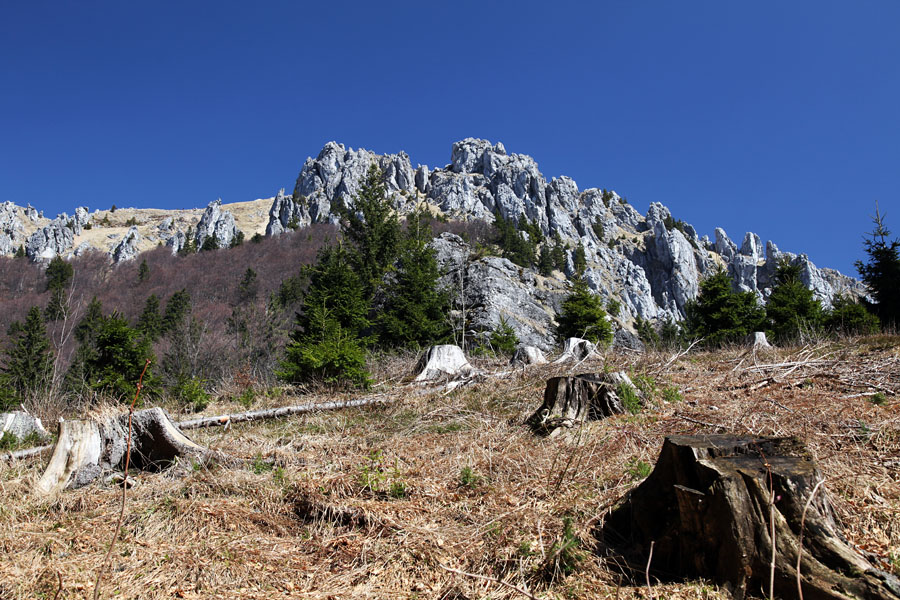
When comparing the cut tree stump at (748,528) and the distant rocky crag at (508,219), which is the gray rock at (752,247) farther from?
the cut tree stump at (748,528)

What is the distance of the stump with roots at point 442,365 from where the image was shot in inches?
399

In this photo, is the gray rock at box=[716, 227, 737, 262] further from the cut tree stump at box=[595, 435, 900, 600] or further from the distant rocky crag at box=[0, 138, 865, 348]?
the cut tree stump at box=[595, 435, 900, 600]

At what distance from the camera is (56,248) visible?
101 metres

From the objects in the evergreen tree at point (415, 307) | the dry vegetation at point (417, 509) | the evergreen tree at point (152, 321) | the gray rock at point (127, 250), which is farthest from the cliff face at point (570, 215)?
the dry vegetation at point (417, 509)

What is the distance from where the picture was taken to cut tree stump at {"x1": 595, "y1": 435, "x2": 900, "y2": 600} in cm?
196

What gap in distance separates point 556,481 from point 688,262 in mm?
113293

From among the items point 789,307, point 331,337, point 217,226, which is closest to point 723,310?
point 789,307

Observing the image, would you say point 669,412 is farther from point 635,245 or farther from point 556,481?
point 635,245

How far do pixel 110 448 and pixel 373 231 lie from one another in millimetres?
25288

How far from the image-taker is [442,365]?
10.7 metres

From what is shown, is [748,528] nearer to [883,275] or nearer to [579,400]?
[579,400]

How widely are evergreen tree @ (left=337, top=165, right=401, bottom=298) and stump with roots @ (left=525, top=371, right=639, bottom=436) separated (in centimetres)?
2238

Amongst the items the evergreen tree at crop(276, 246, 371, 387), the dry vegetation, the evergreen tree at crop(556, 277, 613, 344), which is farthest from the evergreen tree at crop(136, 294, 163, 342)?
the dry vegetation

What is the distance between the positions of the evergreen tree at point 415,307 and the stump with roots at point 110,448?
13778 mm
